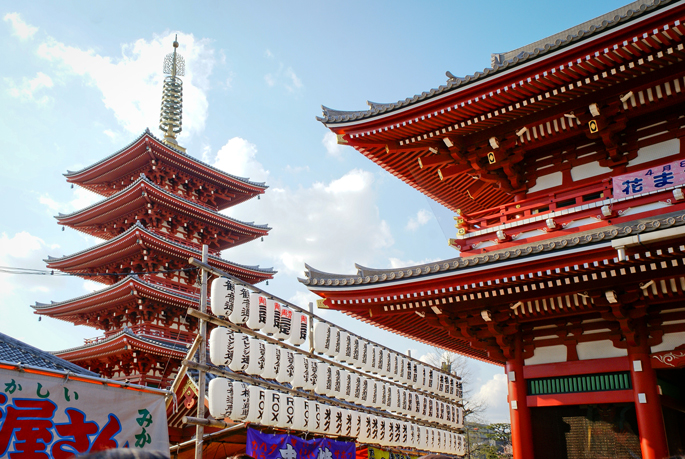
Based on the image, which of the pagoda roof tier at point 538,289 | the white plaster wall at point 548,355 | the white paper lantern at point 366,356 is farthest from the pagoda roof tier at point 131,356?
the white plaster wall at point 548,355

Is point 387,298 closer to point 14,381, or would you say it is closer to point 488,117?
point 488,117

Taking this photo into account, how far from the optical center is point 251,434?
10.7 metres

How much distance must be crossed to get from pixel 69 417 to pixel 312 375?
21.8 ft

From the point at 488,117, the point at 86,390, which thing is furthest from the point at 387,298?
the point at 86,390

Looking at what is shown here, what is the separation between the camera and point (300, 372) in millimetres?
12008

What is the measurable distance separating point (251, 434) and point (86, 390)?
4874mm

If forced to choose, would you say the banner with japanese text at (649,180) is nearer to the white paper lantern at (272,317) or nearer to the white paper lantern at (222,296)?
the white paper lantern at (272,317)

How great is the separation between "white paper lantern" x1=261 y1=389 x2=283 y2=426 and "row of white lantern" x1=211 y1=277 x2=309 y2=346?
1255 millimetres

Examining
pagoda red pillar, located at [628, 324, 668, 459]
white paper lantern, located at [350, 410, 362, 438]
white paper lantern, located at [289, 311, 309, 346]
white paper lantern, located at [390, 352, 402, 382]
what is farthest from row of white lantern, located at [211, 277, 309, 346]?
pagoda red pillar, located at [628, 324, 668, 459]

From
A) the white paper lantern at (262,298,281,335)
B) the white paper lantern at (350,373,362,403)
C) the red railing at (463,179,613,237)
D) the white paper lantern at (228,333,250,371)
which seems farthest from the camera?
the white paper lantern at (350,373,362,403)

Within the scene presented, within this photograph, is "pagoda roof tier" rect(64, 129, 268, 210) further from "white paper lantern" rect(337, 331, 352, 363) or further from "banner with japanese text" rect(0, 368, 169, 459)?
"banner with japanese text" rect(0, 368, 169, 459)

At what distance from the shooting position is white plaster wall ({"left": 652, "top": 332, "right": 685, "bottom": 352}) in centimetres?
857

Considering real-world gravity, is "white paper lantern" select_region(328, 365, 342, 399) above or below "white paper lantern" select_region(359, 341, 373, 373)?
below

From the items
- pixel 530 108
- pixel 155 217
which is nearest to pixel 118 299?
pixel 155 217
